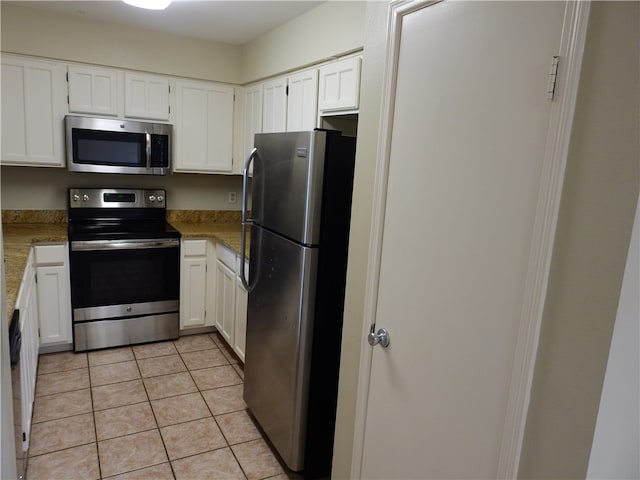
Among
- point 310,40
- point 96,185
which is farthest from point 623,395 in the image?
point 96,185

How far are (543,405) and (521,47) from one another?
0.82 metres

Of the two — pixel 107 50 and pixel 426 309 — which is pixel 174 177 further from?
pixel 426 309

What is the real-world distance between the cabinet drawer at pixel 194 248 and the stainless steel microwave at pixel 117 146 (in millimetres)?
604

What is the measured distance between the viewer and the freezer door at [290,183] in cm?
192

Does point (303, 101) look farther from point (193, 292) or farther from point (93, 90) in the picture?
point (193, 292)

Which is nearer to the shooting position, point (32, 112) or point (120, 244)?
point (32, 112)

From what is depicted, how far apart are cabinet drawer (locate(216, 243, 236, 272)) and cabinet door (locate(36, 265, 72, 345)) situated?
1.08 meters

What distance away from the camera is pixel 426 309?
133cm

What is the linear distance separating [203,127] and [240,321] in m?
1.67

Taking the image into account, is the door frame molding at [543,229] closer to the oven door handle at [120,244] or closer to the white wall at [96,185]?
the oven door handle at [120,244]

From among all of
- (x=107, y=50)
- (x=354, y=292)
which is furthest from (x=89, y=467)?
(x=107, y=50)

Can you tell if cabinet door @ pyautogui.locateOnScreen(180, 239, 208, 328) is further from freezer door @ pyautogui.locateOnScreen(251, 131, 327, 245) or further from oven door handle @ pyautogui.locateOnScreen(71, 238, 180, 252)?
freezer door @ pyautogui.locateOnScreen(251, 131, 327, 245)

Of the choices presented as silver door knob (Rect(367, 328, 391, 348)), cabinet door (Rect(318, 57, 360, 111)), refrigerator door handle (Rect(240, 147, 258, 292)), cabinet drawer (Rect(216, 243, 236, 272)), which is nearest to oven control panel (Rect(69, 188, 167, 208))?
cabinet drawer (Rect(216, 243, 236, 272))

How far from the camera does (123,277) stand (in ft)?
11.1
